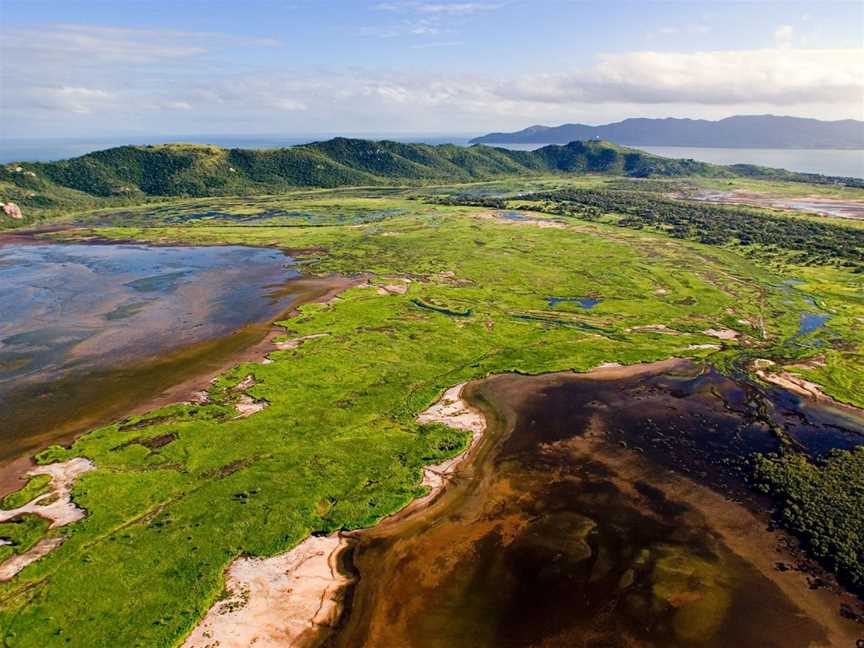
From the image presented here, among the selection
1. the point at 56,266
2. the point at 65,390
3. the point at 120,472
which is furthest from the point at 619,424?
the point at 56,266

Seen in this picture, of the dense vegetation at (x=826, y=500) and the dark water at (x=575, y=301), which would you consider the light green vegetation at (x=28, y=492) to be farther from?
the dark water at (x=575, y=301)

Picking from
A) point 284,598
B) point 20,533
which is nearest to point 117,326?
point 20,533

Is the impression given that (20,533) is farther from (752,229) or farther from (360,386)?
(752,229)

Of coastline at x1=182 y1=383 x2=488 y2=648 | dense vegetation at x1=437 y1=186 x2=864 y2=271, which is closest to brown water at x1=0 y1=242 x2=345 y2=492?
coastline at x1=182 y1=383 x2=488 y2=648

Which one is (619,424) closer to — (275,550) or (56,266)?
(275,550)

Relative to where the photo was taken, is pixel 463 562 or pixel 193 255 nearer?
pixel 463 562

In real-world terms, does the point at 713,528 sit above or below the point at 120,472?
below
